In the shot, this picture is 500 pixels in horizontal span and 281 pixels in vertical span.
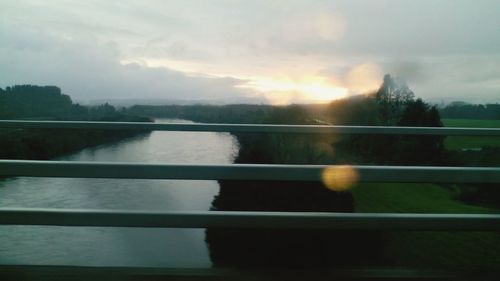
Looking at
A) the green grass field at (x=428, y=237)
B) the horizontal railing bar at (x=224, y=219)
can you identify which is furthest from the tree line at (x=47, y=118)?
the green grass field at (x=428, y=237)

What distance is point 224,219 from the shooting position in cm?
284

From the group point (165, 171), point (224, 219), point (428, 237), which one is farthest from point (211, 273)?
point (428, 237)

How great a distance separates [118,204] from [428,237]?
2.00 metres

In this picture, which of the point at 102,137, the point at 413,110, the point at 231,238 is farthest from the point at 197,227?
the point at 413,110

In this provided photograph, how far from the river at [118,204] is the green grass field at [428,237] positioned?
102 cm

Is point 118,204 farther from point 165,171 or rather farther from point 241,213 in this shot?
point 241,213

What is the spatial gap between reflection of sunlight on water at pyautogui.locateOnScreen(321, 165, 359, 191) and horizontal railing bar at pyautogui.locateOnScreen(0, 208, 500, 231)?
0.23 metres

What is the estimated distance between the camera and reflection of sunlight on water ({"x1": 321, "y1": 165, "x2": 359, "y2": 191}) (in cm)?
298

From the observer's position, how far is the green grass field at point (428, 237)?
9.95ft

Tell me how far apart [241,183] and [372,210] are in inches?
35.0

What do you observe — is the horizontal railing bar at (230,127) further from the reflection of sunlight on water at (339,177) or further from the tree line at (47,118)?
the reflection of sunlight on water at (339,177)

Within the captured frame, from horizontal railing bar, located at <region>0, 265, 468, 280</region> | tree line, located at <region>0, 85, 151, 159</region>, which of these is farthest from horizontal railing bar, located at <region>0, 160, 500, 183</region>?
horizontal railing bar, located at <region>0, 265, 468, 280</region>

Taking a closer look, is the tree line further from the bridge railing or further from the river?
the bridge railing

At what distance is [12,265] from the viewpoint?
9.25 feet
